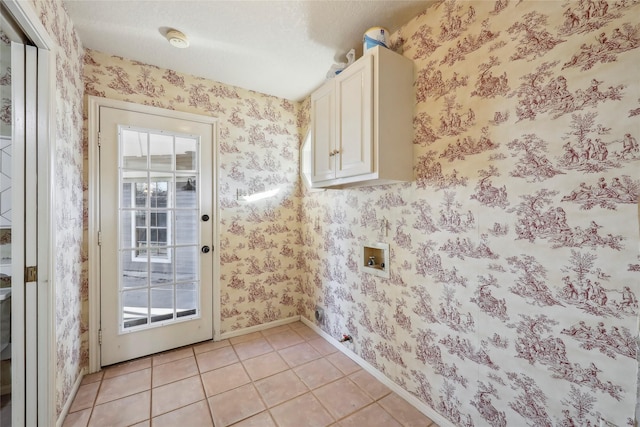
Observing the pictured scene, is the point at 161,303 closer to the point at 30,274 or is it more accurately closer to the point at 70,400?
the point at 70,400

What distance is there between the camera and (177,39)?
1810 millimetres

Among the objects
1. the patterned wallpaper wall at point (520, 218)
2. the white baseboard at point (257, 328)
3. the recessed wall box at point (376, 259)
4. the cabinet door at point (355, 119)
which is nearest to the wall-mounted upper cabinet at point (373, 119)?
the cabinet door at point (355, 119)

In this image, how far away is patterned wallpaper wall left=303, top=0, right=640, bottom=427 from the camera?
3.16 ft

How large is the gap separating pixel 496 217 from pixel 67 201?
2.38m

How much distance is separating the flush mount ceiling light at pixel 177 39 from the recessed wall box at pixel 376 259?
1.90 metres

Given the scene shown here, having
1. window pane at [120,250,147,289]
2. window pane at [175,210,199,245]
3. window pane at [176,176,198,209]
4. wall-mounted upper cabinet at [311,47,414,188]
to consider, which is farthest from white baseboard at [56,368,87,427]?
wall-mounted upper cabinet at [311,47,414,188]

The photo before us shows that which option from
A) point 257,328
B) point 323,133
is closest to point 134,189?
point 323,133

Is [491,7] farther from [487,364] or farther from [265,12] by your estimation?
[487,364]

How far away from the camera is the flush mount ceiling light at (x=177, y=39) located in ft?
5.83

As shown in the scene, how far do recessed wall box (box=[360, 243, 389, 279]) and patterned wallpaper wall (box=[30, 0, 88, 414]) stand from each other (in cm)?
183

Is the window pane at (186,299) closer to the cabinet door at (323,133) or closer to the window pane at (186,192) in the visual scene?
the window pane at (186,192)

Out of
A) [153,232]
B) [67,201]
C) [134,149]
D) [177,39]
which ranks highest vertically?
[177,39]

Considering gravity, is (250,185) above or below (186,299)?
above

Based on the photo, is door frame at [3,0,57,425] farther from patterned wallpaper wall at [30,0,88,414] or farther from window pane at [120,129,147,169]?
window pane at [120,129,147,169]
